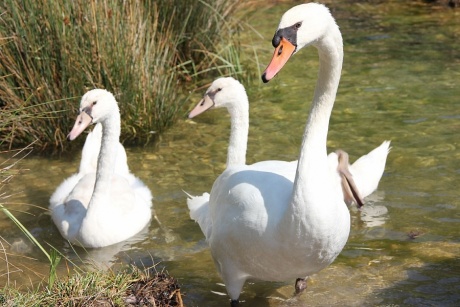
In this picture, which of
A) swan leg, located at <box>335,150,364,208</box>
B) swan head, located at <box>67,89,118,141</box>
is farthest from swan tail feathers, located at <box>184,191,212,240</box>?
swan leg, located at <box>335,150,364,208</box>

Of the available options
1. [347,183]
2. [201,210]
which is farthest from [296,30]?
[347,183]

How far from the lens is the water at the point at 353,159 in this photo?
5.73m

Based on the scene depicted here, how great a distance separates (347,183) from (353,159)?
3.31 feet

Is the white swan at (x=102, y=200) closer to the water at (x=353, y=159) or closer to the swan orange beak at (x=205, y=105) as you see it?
the water at (x=353, y=159)

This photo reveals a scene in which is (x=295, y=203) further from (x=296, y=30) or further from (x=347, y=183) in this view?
(x=347, y=183)

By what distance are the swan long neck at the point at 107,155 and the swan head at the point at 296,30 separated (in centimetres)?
281

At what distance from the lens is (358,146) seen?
319 inches

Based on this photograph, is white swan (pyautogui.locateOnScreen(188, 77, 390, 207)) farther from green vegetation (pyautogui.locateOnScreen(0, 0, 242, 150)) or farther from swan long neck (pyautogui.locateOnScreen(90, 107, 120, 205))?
green vegetation (pyautogui.locateOnScreen(0, 0, 242, 150))

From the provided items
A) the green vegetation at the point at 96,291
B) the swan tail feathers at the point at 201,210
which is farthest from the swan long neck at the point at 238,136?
the green vegetation at the point at 96,291

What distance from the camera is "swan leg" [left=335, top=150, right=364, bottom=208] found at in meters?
6.66

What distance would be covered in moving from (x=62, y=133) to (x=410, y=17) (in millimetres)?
6434

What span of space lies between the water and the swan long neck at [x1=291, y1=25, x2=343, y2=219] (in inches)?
51.2

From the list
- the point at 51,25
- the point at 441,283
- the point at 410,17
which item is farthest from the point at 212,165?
the point at 410,17

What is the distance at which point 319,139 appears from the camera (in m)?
4.58
